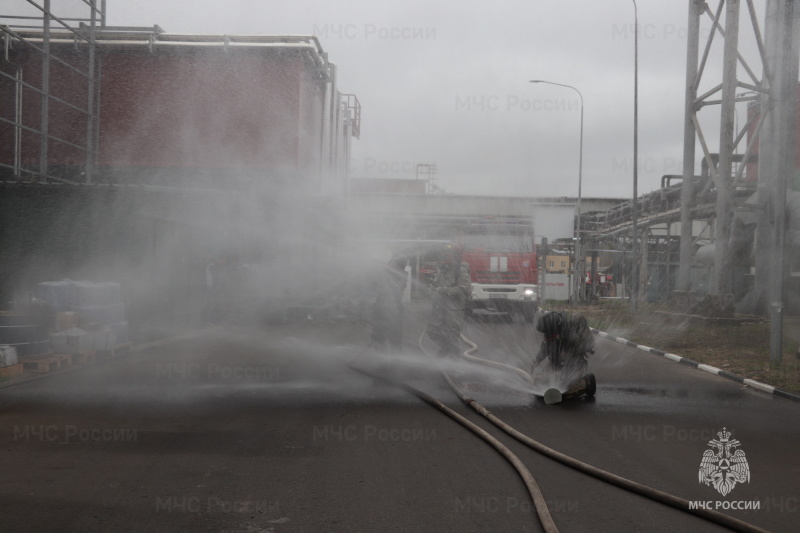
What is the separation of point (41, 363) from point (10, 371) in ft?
1.52

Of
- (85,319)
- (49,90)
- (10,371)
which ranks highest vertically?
(49,90)

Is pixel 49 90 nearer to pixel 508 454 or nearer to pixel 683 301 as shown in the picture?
pixel 508 454

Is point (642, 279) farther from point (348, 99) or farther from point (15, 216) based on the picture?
point (15, 216)

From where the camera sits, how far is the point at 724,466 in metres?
5.65

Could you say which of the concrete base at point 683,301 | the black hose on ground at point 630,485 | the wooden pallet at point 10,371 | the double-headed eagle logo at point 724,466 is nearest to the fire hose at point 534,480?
the black hose on ground at point 630,485

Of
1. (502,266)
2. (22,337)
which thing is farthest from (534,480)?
(502,266)

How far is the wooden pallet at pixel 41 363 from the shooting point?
984 centimetres

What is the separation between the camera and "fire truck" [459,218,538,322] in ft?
65.5

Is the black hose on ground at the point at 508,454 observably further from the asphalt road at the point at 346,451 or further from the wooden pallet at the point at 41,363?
the wooden pallet at the point at 41,363

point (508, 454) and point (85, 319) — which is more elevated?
point (85, 319)

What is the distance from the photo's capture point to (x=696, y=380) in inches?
413

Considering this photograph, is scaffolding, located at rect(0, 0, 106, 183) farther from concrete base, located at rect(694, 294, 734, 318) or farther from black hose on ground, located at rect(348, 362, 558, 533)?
concrete base, located at rect(694, 294, 734, 318)

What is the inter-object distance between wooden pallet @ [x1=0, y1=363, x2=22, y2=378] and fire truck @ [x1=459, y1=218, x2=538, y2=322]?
1281 cm

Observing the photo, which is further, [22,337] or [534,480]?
[22,337]
